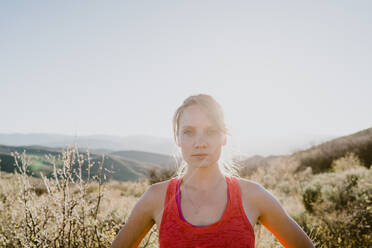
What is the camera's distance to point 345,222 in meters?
4.51

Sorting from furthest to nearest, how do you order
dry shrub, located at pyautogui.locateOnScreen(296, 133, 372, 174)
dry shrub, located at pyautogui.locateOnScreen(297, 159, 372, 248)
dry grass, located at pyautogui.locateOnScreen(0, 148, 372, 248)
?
dry shrub, located at pyautogui.locateOnScreen(296, 133, 372, 174) < dry shrub, located at pyautogui.locateOnScreen(297, 159, 372, 248) < dry grass, located at pyautogui.locateOnScreen(0, 148, 372, 248)

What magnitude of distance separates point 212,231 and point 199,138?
0.57 m

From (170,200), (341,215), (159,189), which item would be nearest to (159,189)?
(159,189)

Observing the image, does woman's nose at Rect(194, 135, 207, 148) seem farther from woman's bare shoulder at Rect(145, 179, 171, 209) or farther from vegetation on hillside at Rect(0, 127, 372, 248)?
vegetation on hillside at Rect(0, 127, 372, 248)

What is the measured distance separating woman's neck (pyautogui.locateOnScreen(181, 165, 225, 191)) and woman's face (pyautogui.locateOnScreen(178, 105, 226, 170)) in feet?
0.20

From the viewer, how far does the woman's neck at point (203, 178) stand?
1759 mm

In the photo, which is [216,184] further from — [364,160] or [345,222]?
[364,160]

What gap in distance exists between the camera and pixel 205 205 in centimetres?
165

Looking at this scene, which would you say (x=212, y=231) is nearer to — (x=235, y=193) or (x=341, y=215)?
(x=235, y=193)

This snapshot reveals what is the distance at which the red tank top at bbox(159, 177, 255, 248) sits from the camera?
4.86 feet

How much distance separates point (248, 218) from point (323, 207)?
5.42m

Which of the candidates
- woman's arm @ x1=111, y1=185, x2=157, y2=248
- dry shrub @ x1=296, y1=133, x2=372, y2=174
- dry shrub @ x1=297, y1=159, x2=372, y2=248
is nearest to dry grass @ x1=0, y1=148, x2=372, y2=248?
dry shrub @ x1=297, y1=159, x2=372, y2=248

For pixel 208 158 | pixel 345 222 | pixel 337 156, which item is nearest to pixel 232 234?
pixel 208 158

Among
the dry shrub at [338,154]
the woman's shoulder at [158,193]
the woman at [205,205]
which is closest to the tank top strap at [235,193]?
the woman at [205,205]
